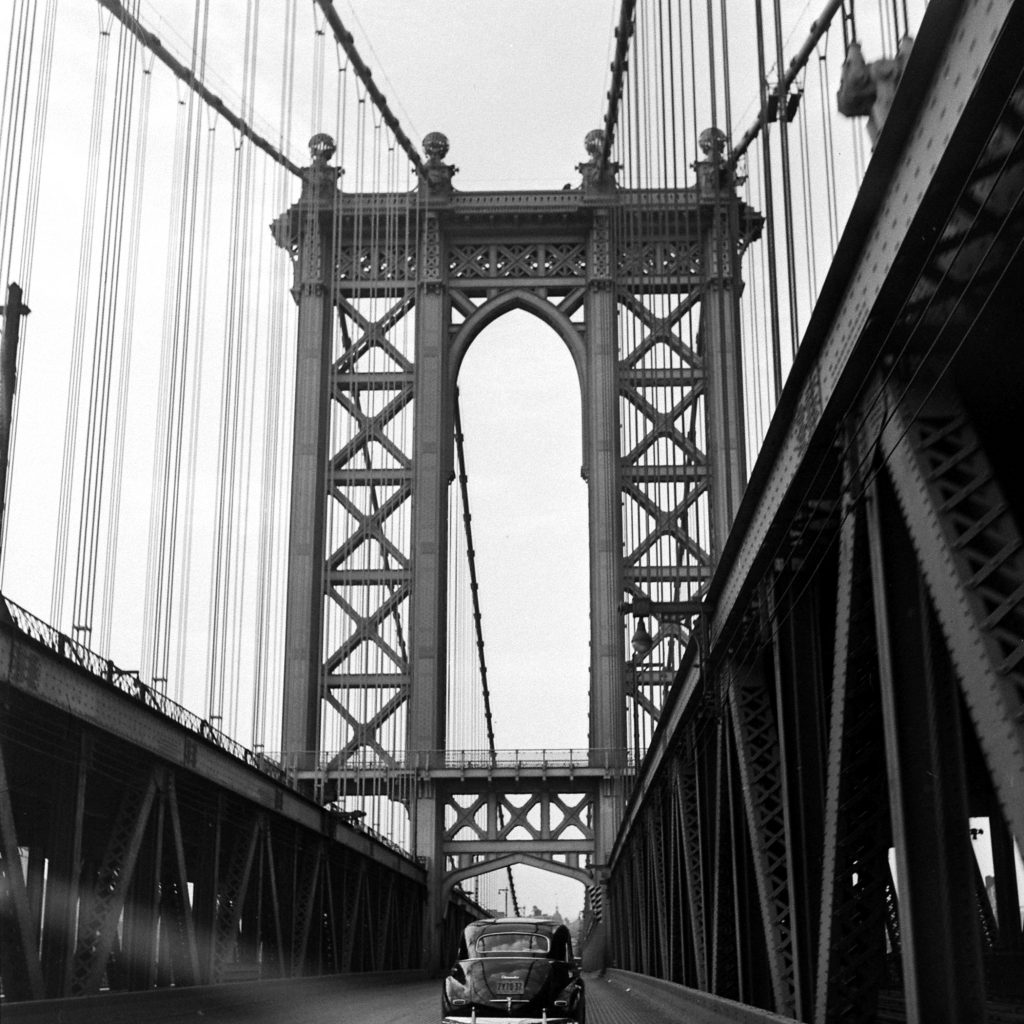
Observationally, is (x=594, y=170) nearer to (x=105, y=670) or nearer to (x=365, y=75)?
(x=365, y=75)

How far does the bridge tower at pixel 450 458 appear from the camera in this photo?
206ft

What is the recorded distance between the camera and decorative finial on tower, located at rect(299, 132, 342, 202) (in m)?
68.8

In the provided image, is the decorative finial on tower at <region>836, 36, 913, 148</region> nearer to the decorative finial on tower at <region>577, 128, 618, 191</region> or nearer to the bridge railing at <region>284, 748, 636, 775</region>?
the bridge railing at <region>284, 748, 636, 775</region>

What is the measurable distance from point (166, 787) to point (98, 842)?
9174 mm

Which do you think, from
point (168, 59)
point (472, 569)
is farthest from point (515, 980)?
point (472, 569)

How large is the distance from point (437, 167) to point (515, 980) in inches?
2251

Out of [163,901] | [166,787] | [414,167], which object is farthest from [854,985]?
[414,167]

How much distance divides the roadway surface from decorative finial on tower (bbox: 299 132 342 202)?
43.1 m

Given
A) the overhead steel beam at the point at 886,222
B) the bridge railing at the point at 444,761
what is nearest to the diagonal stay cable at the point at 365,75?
the bridge railing at the point at 444,761

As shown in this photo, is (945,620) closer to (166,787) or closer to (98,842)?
(166,787)

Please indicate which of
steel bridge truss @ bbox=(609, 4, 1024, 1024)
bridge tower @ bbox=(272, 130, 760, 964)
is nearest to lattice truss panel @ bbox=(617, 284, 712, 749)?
bridge tower @ bbox=(272, 130, 760, 964)

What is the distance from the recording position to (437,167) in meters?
70.6

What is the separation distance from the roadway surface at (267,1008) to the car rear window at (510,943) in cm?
207

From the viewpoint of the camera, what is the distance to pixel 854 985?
1022 centimetres
